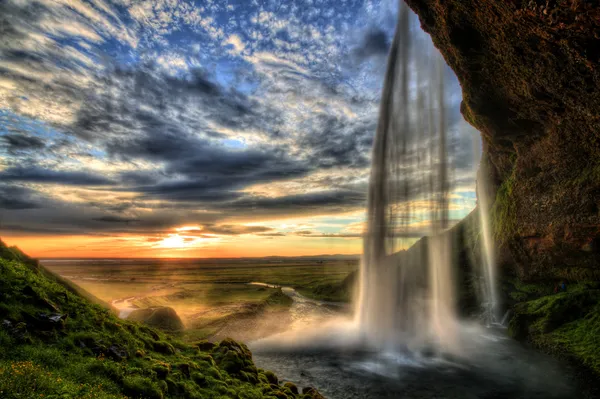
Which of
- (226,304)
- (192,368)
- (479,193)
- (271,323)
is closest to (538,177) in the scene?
(479,193)

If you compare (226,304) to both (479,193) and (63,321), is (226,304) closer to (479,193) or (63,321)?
(63,321)

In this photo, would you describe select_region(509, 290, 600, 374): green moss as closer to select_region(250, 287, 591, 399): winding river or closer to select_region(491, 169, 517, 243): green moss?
select_region(250, 287, 591, 399): winding river

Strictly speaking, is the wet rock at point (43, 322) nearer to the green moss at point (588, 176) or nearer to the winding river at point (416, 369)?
the winding river at point (416, 369)

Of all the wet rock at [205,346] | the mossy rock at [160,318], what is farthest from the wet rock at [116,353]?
the mossy rock at [160,318]

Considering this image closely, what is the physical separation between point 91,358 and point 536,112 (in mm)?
38312

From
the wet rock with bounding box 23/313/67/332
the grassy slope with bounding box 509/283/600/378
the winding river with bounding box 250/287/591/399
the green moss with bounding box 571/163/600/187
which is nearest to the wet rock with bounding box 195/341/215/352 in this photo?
the winding river with bounding box 250/287/591/399

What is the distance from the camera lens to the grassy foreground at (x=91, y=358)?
9602mm

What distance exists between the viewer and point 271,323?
38.5m

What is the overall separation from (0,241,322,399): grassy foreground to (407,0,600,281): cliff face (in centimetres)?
2545

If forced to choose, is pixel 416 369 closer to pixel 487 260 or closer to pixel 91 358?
pixel 91 358

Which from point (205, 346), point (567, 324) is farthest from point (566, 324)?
point (205, 346)

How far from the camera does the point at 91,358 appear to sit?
11.7 m

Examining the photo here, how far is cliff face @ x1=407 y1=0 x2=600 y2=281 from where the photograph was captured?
17953 millimetres

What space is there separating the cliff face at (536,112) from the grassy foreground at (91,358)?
1002 inches
